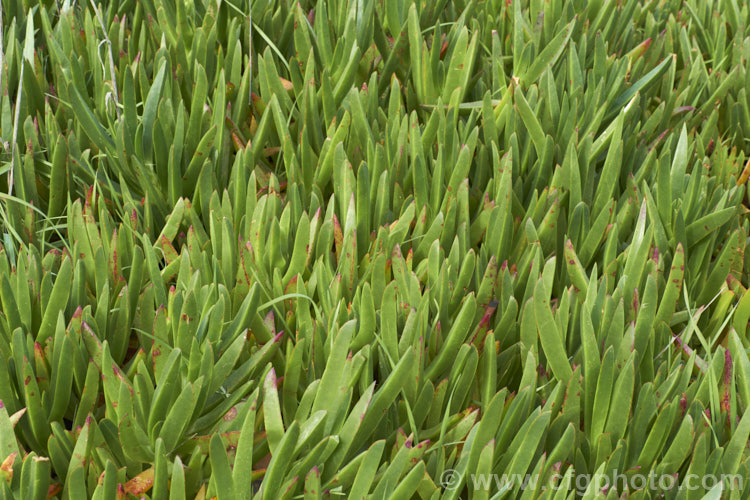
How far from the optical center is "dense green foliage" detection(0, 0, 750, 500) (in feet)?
2.72

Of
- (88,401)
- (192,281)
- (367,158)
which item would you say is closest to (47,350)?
(88,401)

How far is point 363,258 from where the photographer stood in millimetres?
1087

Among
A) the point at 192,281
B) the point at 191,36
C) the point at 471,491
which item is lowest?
the point at 471,491

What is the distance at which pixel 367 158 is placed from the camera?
1236 mm

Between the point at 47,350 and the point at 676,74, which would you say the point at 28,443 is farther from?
the point at 676,74

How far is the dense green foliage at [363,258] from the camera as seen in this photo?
83 centimetres

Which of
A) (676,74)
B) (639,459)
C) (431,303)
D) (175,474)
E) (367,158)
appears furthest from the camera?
(676,74)

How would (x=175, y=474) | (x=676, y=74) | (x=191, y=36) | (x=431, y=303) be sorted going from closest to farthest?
1. (x=175, y=474)
2. (x=431, y=303)
3. (x=191, y=36)
4. (x=676, y=74)

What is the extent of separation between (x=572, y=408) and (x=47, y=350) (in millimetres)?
605

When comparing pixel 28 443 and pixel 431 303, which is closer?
pixel 28 443

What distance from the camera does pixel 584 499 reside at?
77 cm

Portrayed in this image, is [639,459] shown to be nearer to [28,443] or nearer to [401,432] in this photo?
[401,432]

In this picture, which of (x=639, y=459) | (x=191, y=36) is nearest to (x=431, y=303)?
(x=639, y=459)

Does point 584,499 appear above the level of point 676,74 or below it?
below
